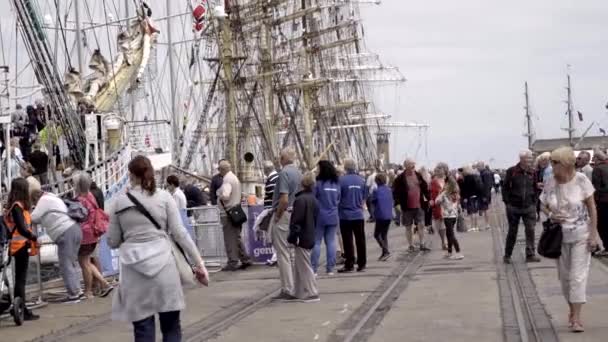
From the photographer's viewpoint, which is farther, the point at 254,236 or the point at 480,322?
the point at 254,236

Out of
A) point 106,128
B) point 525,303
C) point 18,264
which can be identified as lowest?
point 525,303

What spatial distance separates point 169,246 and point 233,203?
1085 centimetres

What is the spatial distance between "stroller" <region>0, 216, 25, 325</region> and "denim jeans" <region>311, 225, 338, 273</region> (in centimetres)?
495

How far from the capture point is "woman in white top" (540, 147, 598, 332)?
1069 cm

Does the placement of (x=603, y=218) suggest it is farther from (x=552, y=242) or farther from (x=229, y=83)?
(x=229, y=83)

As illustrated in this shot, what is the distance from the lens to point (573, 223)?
10.8 meters

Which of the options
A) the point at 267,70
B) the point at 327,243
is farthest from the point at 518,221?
the point at 267,70

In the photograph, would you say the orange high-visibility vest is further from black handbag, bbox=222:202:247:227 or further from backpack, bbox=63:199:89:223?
black handbag, bbox=222:202:247:227

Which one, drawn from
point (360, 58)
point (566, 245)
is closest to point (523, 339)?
point (566, 245)

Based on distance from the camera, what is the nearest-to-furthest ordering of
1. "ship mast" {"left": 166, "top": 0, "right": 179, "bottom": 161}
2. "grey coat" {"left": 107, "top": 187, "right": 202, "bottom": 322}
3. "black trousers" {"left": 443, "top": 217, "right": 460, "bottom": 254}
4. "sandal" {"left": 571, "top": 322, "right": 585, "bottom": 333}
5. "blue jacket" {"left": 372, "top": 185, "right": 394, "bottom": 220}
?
"grey coat" {"left": 107, "top": 187, "right": 202, "bottom": 322} < "sandal" {"left": 571, "top": 322, "right": 585, "bottom": 333} < "black trousers" {"left": 443, "top": 217, "right": 460, "bottom": 254} < "blue jacket" {"left": 372, "top": 185, "right": 394, "bottom": 220} < "ship mast" {"left": 166, "top": 0, "right": 179, "bottom": 161}

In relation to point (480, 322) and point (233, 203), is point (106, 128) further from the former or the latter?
point (480, 322)

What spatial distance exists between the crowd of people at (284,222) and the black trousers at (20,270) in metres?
0.01

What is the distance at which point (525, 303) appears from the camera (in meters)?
13.0

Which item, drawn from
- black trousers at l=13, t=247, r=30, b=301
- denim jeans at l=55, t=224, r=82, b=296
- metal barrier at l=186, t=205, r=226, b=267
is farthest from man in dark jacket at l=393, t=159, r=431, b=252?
black trousers at l=13, t=247, r=30, b=301
